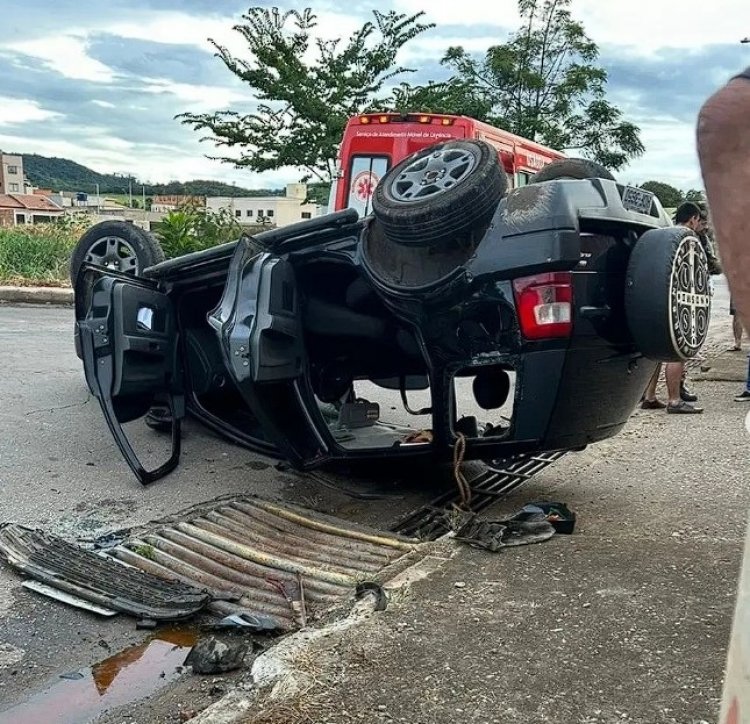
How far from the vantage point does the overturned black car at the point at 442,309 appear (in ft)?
12.5

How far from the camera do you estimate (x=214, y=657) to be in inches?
117

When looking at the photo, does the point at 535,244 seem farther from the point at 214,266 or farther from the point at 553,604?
the point at 214,266

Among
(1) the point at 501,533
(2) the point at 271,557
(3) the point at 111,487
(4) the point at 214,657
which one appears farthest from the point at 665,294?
(3) the point at 111,487

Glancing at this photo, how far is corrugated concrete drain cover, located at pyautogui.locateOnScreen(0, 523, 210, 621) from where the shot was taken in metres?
3.41

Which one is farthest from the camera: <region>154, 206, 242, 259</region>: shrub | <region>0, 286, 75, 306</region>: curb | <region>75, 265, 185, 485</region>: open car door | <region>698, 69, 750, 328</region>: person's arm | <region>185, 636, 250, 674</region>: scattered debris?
<region>0, 286, 75, 306</region>: curb

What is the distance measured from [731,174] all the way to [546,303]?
8.71 ft

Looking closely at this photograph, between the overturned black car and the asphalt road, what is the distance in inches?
13.0

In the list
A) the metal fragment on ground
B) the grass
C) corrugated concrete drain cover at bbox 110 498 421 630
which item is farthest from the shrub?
corrugated concrete drain cover at bbox 110 498 421 630

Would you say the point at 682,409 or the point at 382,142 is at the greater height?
the point at 382,142

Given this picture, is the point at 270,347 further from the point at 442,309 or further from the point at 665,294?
the point at 665,294

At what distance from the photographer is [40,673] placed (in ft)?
9.80

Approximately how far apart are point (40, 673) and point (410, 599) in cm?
133

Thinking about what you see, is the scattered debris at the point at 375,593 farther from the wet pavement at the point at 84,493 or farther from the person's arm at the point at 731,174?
the person's arm at the point at 731,174

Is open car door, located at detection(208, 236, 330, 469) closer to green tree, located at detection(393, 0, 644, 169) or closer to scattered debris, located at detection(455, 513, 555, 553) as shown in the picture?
scattered debris, located at detection(455, 513, 555, 553)
